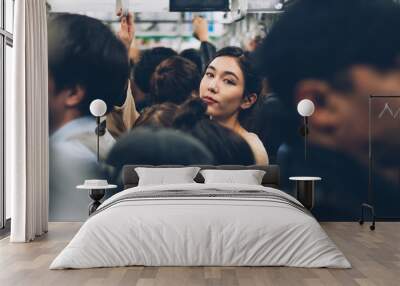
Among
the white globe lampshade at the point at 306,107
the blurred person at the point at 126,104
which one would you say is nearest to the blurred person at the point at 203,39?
the blurred person at the point at 126,104

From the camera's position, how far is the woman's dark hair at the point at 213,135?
8.33m

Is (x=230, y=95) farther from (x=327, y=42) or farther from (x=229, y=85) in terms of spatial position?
(x=327, y=42)

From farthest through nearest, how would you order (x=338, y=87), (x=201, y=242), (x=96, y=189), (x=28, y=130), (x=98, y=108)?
(x=338, y=87)
(x=98, y=108)
(x=96, y=189)
(x=28, y=130)
(x=201, y=242)

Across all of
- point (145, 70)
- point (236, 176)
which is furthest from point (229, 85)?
point (236, 176)

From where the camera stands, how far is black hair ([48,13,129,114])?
839 centimetres

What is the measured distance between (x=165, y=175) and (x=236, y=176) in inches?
35.1

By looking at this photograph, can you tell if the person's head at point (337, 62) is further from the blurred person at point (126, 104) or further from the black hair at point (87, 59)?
the black hair at point (87, 59)

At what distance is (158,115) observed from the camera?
330 inches

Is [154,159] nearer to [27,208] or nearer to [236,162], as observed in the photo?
[236,162]

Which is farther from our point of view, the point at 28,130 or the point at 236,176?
the point at 236,176

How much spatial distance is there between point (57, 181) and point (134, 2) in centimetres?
269

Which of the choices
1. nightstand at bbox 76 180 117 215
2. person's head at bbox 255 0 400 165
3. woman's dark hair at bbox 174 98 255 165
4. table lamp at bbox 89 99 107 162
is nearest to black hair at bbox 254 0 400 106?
person's head at bbox 255 0 400 165

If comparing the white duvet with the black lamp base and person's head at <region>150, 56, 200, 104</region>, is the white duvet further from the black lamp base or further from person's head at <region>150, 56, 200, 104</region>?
person's head at <region>150, 56, 200, 104</region>

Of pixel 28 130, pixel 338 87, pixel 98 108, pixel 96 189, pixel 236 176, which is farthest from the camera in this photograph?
pixel 338 87
